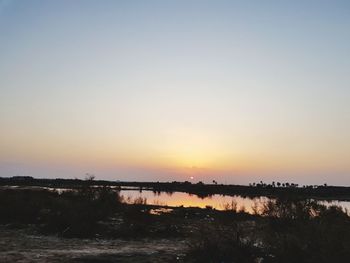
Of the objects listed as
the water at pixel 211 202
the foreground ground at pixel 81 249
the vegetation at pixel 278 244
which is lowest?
the foreground ground at pixel 81 249

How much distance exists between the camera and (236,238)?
15.9 m

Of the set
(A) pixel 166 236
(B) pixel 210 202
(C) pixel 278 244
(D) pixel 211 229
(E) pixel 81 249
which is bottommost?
(E) pixel 81 249

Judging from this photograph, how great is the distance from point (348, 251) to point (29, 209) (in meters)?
20.1

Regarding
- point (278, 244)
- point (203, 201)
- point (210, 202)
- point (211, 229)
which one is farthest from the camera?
point (203, 201)

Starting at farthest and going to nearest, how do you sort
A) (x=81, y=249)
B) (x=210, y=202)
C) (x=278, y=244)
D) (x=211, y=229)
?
(x=210, y=202) < (x=81, y=249) < (x=211, y=229) < (x=278, y=244)

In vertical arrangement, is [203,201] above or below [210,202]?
above

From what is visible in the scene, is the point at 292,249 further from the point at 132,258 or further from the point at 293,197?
the point at 293,197

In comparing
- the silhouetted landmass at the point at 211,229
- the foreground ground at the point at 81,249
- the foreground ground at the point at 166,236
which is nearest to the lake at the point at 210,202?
the silhouetted landmass at the point at 211,229

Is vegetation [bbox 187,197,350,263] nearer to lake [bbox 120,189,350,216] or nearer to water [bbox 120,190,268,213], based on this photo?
water [bbox 120,190,268,213]

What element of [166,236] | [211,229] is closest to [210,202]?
[166,236]

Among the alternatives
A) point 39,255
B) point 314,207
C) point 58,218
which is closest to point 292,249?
point 39,255

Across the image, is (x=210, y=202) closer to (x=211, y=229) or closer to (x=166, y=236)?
(x=166, y=236)

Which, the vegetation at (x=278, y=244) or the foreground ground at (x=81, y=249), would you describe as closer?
the vegetation at (x=278, y=244)

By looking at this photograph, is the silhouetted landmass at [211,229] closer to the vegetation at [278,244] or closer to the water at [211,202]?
the vegetation at [278,244]
